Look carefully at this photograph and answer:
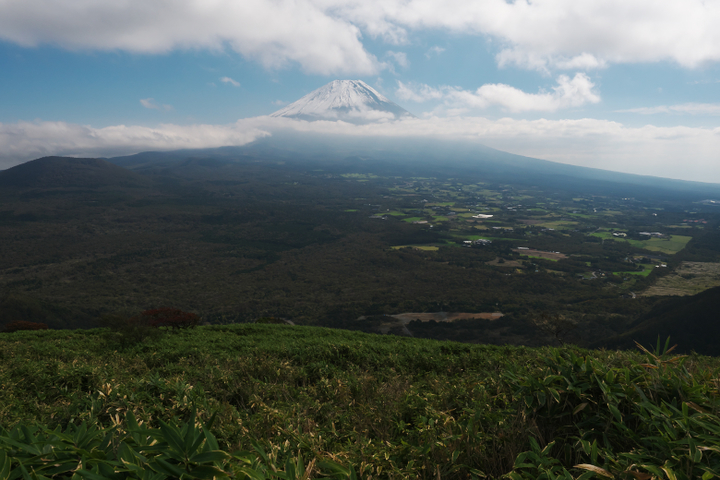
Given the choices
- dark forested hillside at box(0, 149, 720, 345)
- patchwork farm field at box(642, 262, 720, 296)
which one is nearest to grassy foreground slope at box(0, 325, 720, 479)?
→ dark forested hillside at box(0, 149, 720, 345)

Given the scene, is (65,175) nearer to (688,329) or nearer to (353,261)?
(353,261)

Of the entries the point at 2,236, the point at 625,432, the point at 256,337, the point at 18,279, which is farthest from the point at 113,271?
the point at 625,432

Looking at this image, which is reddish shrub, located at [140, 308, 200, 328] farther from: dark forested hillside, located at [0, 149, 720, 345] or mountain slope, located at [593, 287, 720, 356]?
mountain slope, located at [593, 287, 720, 356]

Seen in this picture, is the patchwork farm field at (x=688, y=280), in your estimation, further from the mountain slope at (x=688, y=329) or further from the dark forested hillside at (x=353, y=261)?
the mountain slope at (x=688, y=329)

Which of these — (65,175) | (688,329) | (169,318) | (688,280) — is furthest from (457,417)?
(65,175)

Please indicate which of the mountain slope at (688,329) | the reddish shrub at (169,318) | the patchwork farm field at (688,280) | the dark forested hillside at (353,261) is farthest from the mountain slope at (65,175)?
the patchwork farm field at (688,280)

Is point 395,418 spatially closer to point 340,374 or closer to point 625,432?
point 625,432
